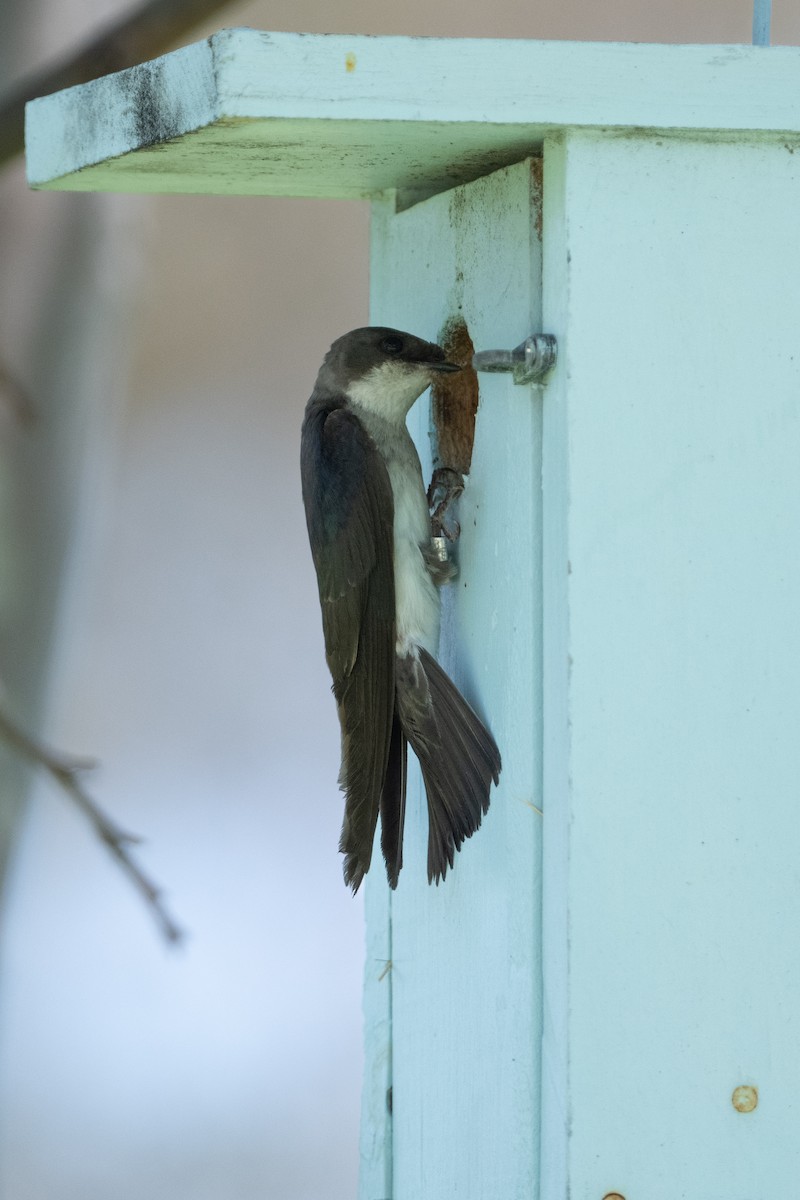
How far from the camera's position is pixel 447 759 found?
4.91 ft

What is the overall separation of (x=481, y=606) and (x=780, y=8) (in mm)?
1821

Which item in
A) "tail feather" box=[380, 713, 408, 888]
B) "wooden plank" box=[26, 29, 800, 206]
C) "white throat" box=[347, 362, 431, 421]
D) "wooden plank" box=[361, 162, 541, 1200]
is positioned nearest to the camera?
"wooden plank" box=[26, 29, 800, 206]

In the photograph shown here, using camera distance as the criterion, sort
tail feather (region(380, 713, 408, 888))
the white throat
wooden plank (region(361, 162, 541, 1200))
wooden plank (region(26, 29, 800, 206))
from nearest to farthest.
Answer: wooden plank (region(26, 29, 800, 206))
wooden plank (region(361, 162, 541, 1200))
tail feather (region(380, 713, 408, 888))
the white throat

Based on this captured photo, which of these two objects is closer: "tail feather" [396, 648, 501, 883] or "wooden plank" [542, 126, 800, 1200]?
"wooden plank" [542, 126, 800, 1200]

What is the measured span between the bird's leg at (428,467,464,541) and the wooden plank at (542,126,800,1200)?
0.27 m

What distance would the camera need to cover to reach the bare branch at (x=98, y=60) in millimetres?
1716

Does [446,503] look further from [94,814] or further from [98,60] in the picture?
[98,60]

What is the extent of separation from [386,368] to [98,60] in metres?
0.41

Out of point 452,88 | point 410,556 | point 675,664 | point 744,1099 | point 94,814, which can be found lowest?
point 744,1099

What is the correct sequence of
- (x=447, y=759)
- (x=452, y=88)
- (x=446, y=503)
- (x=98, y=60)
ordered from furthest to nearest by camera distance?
(x=98, y=60) → (x=446, y=503) → (x=447, y=759) → (x=452, y=88)

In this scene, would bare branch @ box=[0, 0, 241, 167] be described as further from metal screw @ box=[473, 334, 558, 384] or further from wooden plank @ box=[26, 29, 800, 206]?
metal screw @ box=[473, 334, 558, 384]

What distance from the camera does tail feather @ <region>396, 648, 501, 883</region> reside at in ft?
4.87

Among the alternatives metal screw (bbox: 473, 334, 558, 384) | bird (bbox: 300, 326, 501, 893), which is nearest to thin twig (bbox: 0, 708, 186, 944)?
bird (bbox: 300, 326, 501, 893)

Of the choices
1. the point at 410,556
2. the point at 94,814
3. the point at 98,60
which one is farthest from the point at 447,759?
the point at 98,60
